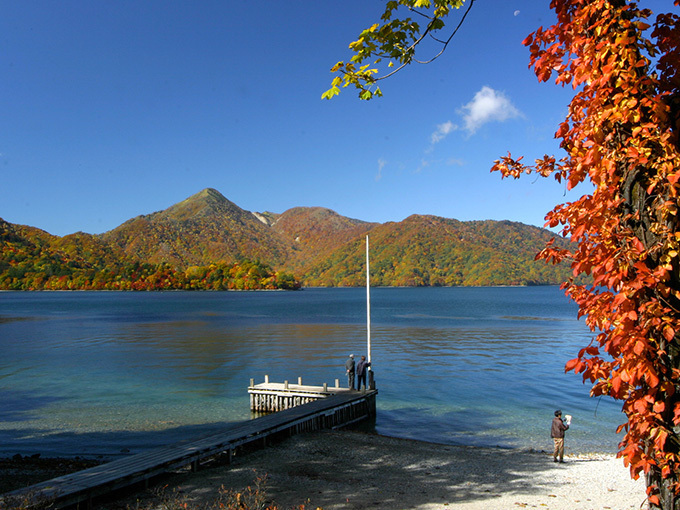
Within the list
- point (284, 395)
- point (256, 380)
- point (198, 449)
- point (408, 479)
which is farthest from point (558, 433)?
point (256, 380)

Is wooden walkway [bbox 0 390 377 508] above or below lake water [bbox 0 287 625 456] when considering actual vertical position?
above

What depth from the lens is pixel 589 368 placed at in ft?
12.0

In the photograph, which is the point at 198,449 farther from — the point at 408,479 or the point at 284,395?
the point at 284,395

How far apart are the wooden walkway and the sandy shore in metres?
0.45

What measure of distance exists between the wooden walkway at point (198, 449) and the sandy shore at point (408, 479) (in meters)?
0.45

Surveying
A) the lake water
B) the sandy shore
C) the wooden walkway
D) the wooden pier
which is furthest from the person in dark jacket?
the wooden pier

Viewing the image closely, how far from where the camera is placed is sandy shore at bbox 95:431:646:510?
460 inches

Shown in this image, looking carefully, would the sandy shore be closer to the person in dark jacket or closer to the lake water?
the person in dark jacket

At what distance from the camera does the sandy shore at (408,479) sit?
1169 cm

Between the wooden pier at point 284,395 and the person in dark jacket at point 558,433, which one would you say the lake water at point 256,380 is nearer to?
the wooden pier at point 284,395

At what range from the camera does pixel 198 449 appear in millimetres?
14047

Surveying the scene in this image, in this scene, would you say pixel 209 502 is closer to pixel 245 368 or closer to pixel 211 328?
pixel 245 368

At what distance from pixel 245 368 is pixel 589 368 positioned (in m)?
36.8

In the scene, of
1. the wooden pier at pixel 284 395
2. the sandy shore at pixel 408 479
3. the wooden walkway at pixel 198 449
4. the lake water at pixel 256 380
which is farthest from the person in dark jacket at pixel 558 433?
the wooden pier at pixel 284 395
